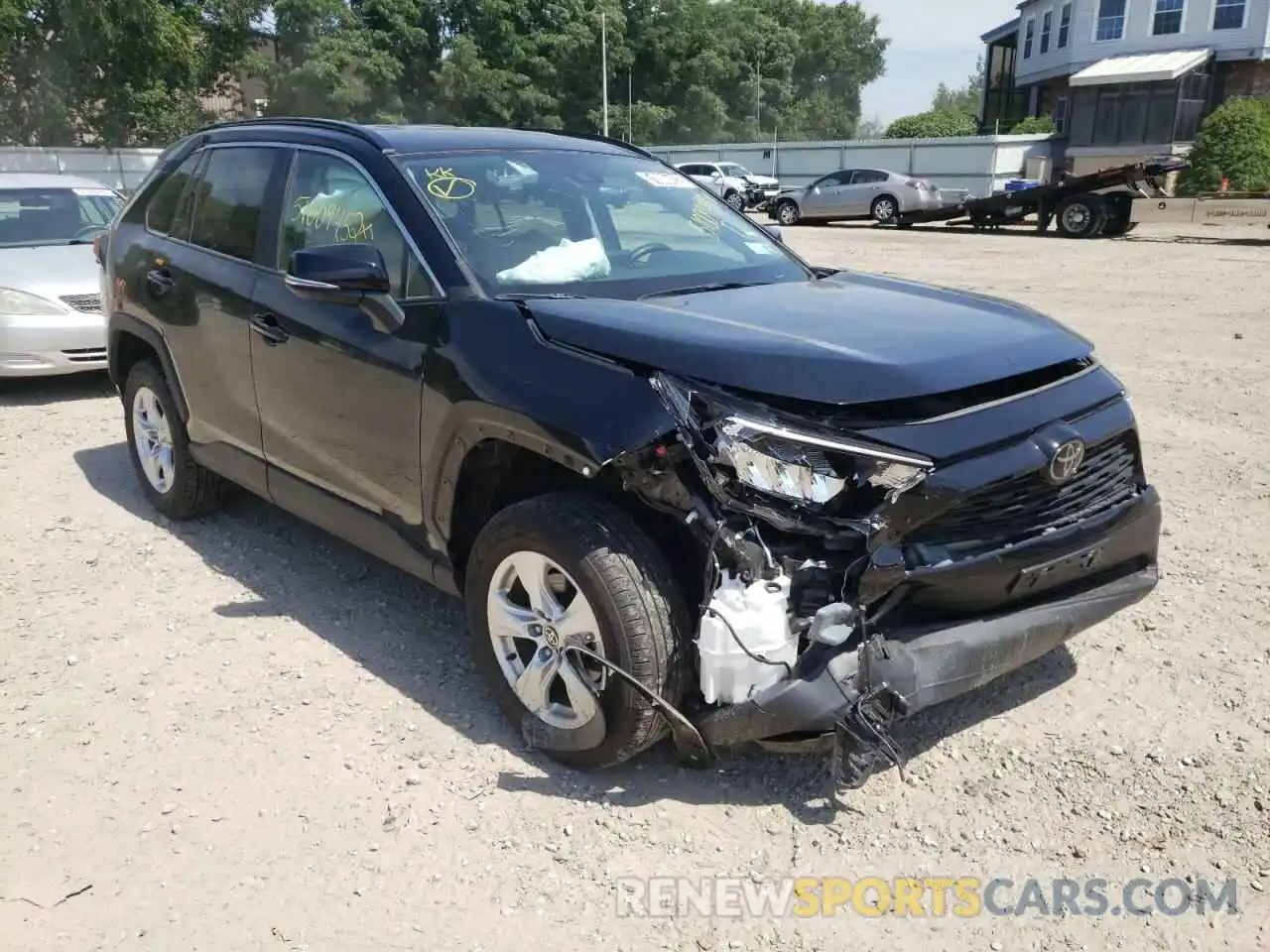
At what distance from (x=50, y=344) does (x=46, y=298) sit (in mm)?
363

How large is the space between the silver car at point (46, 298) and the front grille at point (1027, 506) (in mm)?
6350

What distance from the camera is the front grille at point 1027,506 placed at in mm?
2836

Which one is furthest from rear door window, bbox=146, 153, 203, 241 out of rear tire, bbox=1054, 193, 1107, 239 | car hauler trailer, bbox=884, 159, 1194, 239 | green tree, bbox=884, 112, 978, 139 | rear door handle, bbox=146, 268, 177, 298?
green tree, bbox=884, 112, 978, 139

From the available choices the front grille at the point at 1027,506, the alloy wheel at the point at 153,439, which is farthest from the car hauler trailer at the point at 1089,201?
the alloy wheel at the point at 153,439

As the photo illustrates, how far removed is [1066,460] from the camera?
299 centimetres

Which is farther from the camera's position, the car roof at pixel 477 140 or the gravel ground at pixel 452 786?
the car roof at pixel 477 140

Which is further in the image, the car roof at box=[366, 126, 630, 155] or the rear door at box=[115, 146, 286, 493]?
the rear door at box=[115, 146, 286, 493]

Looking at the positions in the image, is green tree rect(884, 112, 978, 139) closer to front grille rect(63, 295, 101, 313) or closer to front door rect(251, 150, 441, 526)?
front grille rect(63, 295, 101, 313)

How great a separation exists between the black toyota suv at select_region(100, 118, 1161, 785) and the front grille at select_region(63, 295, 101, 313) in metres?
4.29

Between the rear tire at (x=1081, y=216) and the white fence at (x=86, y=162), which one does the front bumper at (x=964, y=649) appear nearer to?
the rear tire at (x=1081, y=216)

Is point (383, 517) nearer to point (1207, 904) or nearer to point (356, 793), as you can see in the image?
point (356, 793)

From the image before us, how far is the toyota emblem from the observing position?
2.95 metres

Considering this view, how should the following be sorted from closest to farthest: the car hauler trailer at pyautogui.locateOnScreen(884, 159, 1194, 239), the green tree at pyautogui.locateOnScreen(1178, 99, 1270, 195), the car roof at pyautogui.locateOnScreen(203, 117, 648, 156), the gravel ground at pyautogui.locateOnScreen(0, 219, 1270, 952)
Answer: the gravel ground at pyautogui.locateOnScreen(0, 219, 1270, 952) < the car roof at pyautogui.locateOnScreen(203, 117, 648, 156) < the car hauler trailer at pyautogui.locateOnScreen(884, 159, 1194, 239) < the green tree at pyautogui.locateOnScreen(1178, 99, 1270, 195)

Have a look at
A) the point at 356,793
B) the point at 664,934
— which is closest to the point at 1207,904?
the point at 664,934
